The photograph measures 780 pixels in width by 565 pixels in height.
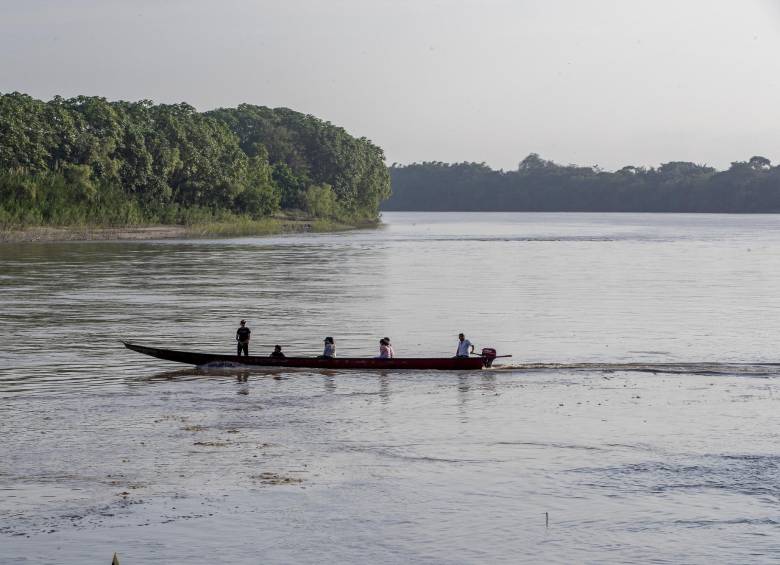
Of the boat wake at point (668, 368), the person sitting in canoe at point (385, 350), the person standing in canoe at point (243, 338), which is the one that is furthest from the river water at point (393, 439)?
the person standing in canoe at point (243, 338)

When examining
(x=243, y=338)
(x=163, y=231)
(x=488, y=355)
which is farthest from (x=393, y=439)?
(x=163, y=231)

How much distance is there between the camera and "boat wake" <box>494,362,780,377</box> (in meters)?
35.8

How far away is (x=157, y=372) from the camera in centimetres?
3528

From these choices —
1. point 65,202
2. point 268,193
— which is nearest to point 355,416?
point 65,202

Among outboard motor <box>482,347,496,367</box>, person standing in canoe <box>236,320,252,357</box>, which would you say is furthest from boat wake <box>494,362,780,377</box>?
person standing in canoe <box>236,320,252,357</box>

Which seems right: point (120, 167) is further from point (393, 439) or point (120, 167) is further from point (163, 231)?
point (393, 439)

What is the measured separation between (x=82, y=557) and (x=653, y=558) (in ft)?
28.9

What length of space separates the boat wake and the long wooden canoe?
4.58 feet

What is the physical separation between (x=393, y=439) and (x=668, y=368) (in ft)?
46.3

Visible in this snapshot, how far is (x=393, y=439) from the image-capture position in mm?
25531

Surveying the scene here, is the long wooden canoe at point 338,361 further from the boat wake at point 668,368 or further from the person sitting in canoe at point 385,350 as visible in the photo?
the boat wake at point 668,368

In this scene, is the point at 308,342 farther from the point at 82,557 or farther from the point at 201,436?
the point at 82,557

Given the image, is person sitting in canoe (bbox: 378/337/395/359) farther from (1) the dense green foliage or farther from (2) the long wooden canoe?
(1) the dense green foliage

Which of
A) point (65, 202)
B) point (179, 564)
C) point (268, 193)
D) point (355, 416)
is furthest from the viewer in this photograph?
point (268, 193)
